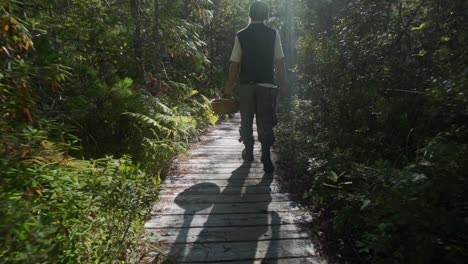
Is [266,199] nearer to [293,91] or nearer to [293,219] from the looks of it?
[293,219]

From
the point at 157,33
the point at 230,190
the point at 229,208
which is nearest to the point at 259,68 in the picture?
the point at 230,190

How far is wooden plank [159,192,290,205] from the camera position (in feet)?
13.6

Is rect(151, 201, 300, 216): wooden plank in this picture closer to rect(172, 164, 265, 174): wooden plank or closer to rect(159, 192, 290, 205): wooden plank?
rect(159, 192, 290, 205): wooden plank

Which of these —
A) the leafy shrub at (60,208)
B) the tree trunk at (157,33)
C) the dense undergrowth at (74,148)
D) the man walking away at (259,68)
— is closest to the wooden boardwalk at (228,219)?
the dense undergrowth at (74,148)

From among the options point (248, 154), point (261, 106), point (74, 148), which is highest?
point (261, 106)

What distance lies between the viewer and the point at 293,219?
3.69 metres

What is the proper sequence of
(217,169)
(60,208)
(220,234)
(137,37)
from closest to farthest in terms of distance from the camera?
(60,208)
(220,234)
(217,169)
(137,37)

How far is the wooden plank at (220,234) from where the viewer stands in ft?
10.5

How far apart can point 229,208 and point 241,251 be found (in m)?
0.98

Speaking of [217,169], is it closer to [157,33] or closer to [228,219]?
[228,219]

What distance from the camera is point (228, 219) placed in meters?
3.64

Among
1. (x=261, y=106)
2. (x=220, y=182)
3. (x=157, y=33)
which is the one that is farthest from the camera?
(x=157, y=33)

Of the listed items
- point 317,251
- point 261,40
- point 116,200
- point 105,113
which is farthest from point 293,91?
point 116,200

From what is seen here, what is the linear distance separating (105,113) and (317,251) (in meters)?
3.53
